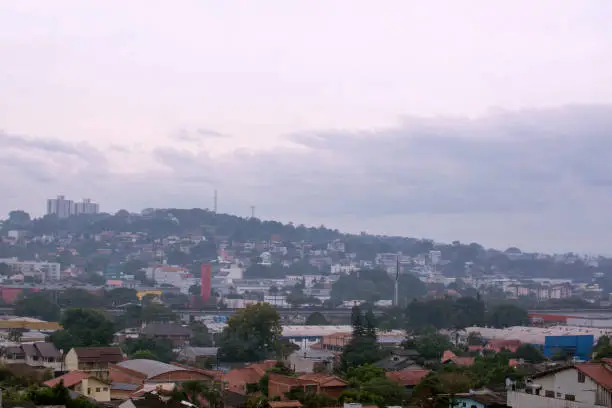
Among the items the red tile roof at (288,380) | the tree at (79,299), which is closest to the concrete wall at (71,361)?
the red tile roof at (288,380)

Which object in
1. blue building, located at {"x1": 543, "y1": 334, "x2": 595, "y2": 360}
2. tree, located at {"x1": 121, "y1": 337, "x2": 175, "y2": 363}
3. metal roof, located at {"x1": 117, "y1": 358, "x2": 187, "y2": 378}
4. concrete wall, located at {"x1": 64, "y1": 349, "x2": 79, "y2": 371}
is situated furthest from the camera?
tree, located at {"x1": 121, "y1": 337, "x2": 175, "y2": 363}

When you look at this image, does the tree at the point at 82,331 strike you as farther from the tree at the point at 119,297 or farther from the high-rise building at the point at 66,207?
the high-rise building at the point at 66,207

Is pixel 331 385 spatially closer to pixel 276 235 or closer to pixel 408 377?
pixel 408 377

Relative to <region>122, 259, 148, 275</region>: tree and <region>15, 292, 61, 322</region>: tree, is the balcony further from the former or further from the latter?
<region>122, 259, 148, 275</region>: tree

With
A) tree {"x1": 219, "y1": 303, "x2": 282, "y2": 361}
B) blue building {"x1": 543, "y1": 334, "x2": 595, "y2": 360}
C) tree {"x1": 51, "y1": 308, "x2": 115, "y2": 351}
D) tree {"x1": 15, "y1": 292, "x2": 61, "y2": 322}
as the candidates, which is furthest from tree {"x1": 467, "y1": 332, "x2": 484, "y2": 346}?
tree {"x1": 15, "y1": 292, "x2": 61, "y2": 322}

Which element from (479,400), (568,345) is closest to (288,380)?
(479,400)
